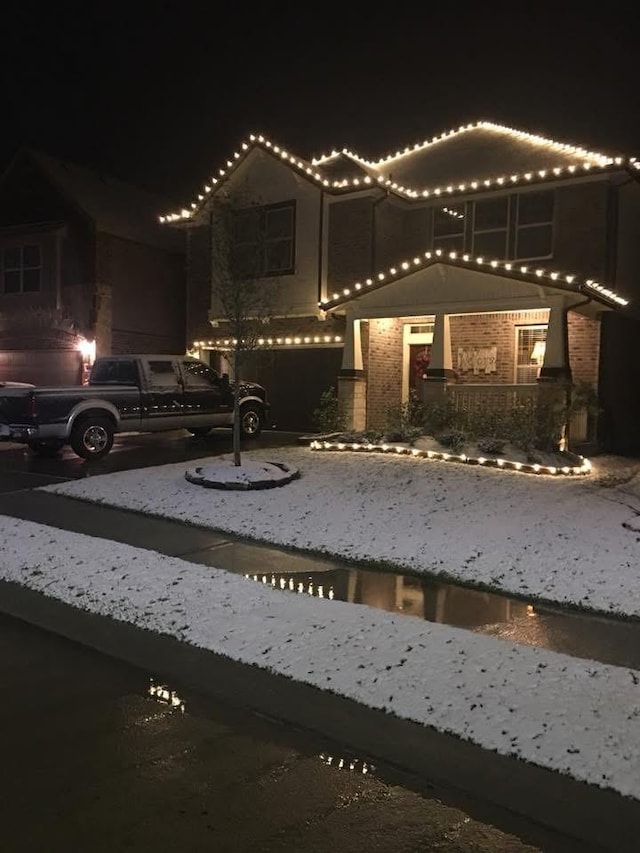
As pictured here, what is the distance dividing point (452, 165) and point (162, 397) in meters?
9.21

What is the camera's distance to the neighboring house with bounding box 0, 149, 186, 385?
2327 centimetres

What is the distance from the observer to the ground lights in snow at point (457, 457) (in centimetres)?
1170

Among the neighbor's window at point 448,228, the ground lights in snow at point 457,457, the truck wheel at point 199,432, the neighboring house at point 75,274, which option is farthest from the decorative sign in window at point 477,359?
the neighboring house at point 75,274

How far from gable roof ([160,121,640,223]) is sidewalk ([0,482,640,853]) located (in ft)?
38.8

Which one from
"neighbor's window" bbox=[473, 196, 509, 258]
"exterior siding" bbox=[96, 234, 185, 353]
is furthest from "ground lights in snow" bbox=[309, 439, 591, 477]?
"exterior siding" bbox=[96, 234, 185, 353]

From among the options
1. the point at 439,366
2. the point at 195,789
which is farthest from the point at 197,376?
the point at 195,789

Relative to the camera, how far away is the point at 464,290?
48.7ft

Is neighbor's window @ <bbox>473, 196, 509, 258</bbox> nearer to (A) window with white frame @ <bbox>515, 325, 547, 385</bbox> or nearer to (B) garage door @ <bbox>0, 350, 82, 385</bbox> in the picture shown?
(A) window with white frame @ <bbox>515, 325, 547, 385</bbox>

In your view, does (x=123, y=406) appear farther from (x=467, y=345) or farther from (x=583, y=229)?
(x=583, y=229)

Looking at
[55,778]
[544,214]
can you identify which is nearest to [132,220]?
[544,214]

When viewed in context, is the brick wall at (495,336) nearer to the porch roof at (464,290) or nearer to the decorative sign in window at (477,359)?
the decorative sign in window at (477,359)

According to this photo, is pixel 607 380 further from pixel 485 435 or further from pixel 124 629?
pixel 124 629

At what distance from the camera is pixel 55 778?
3.61m

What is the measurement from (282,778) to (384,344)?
14.7 metres
